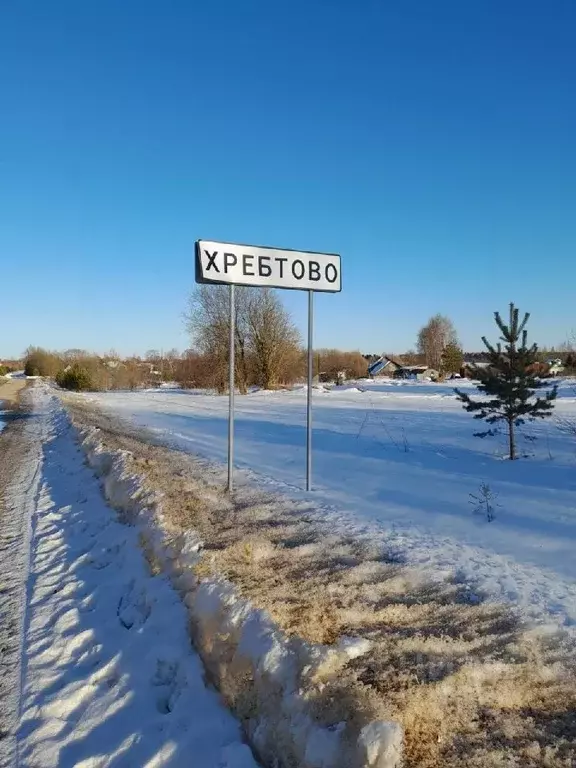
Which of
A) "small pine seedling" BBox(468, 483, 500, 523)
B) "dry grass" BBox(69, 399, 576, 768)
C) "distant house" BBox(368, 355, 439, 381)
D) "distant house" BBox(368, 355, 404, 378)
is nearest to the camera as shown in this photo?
"dry grass" BBox(69, 399, 576, 768)

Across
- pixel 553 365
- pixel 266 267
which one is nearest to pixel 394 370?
pixel 553 365

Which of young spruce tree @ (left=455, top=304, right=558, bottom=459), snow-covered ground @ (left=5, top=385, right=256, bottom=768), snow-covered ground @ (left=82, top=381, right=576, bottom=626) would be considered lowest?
snow-covered ground @ (left=5, top=385, right=256, bottom=768)

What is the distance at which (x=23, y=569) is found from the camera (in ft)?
17.0

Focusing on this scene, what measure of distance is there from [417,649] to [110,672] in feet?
6.53

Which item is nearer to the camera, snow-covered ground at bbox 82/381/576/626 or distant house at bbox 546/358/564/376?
snow-covered ground at bbox 82/381/576/626

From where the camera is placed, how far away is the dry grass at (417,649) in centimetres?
228

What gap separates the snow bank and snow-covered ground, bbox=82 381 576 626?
1.76 m

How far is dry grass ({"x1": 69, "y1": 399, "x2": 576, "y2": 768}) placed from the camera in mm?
2281

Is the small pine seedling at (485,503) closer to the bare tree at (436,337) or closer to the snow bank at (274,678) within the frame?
the snow bank at (274,678)

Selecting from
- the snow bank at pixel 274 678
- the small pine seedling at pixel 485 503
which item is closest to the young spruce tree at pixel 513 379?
the small pine seedling at pixel 485 503

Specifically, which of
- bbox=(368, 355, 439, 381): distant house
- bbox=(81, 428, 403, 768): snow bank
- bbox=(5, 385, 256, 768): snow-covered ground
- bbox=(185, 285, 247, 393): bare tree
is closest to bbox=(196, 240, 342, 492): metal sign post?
bbox=(5, 385, 256, 768): snow-covered ground

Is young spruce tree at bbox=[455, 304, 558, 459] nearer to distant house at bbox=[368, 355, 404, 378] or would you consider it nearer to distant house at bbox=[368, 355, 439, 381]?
distant house at bbox=[368, 355, 439, 381]

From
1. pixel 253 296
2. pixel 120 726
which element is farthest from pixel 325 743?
pixel 253 296

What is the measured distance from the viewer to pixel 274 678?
2.72 metres
